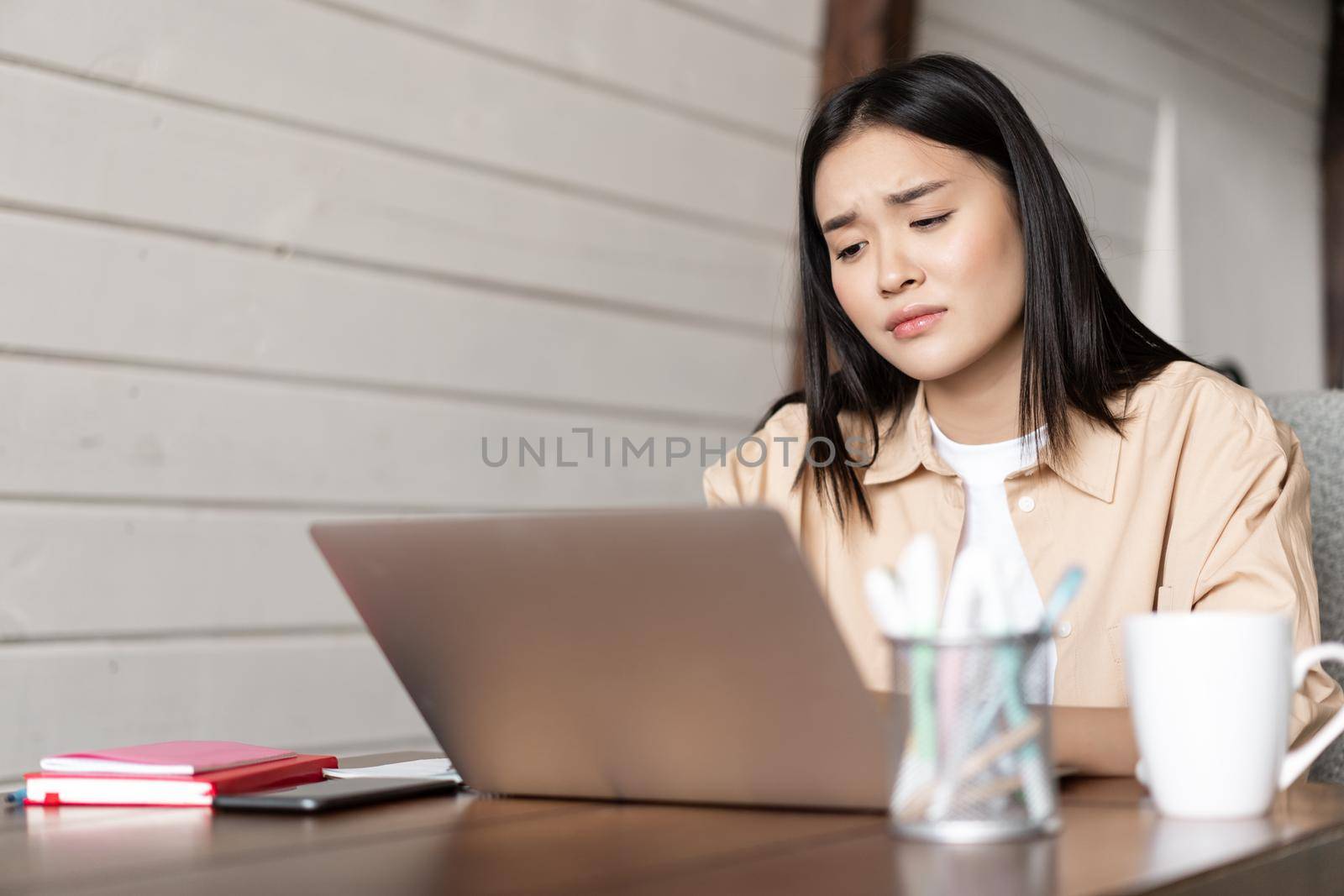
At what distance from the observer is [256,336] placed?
172cm

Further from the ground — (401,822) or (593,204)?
(593,204)

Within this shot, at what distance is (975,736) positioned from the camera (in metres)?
0.66

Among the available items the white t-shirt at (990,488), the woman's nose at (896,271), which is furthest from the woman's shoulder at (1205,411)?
the woman's nose at (896,271)

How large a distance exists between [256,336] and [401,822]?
3.44ft

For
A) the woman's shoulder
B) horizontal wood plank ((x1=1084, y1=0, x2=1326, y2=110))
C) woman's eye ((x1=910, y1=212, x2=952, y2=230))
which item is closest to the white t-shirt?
the woman's shoulder

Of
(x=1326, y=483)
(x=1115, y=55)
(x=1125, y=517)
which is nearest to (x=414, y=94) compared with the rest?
(x=1125, y=517)

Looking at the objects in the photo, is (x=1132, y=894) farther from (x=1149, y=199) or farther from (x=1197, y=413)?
(x=1149, y=199)

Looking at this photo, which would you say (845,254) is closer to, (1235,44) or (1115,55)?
(1115,55)

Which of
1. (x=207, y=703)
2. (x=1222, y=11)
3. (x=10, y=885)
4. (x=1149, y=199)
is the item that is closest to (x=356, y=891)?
(x=10, y=885)

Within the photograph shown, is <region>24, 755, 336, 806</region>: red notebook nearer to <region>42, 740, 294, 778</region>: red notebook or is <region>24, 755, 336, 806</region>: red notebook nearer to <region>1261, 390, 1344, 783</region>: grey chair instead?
<region>42, 740, 294, 778</region>: red notebook

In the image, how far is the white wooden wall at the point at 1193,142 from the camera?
3.11 meters

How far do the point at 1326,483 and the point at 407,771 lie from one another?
0.87 m

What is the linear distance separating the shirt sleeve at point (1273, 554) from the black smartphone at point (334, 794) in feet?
1.99

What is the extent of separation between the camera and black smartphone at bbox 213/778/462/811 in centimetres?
83
